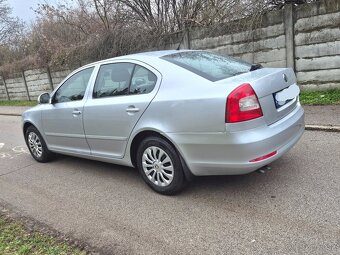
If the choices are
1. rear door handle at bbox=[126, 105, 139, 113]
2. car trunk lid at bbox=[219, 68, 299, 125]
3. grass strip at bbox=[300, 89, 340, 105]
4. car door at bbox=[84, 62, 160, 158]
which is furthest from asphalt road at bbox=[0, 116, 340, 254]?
grass strip at bbox=[300, 89, 340, 105]

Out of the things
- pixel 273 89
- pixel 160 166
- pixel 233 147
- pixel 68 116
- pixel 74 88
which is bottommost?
pixel 160 166

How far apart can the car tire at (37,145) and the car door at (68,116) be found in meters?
0.31

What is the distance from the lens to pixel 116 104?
13.4 ft

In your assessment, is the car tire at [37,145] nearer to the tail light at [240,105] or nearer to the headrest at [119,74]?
the headrest at [119,74]

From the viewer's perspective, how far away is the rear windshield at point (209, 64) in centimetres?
361

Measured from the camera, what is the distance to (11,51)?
23734 millimetres

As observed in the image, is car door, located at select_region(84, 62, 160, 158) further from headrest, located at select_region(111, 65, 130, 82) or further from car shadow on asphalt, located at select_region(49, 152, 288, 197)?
car shadow on asphalt, located at select_region(49, 152, 288, 197)

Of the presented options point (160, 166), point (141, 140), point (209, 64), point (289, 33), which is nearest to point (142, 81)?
point (141, 140)

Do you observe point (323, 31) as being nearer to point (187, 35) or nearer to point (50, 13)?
point (187, 35)

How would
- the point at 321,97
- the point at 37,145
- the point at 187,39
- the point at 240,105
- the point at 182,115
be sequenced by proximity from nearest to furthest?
the point at 240,105 → the point at 182,115 → the point at 37,145 → the point at 321,97 → the point at 187,39

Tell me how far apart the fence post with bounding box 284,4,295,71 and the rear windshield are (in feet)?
13.5

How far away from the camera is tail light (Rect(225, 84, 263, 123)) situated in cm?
312

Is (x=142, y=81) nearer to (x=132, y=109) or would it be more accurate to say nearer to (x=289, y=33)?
(x=132, y=109)

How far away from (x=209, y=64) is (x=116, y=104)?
123 centimetres
